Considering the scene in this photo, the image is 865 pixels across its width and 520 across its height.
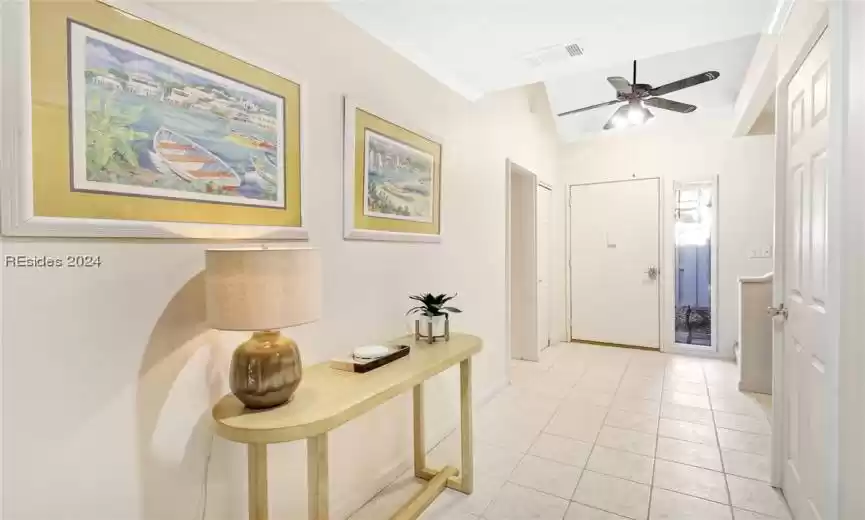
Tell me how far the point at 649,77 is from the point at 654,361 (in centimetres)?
304

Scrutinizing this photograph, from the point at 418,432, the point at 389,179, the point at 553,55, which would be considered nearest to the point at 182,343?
the point at 389,179

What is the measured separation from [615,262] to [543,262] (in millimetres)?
965

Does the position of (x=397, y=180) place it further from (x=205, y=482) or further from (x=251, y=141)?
(x=205, y=482)

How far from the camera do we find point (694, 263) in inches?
192

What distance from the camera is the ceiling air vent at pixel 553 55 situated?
2.20 m

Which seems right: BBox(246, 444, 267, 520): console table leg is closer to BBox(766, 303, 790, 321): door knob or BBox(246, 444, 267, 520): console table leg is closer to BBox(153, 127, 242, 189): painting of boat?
BBox(153, 127, 242, 189): painting of boat

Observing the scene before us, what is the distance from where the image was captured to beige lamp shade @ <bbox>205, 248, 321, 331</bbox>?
1130mm

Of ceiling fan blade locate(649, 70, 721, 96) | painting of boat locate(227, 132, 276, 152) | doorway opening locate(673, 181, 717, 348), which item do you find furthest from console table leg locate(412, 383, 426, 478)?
doorway opening locate(673, 181, 717, 348)

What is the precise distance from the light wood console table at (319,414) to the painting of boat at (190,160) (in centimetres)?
74

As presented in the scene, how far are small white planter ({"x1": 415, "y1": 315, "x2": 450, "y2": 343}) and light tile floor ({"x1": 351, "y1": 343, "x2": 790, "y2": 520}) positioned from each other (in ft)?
2.68

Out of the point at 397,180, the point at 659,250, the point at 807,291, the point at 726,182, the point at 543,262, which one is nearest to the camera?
the point at 807,291

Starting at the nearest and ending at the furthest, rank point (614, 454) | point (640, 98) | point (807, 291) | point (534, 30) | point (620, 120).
Answer: 1. point (807, 291)
2. point (534, 30)
3. point (614, 454)
4. point (640, 98)
5. point (620, 120)

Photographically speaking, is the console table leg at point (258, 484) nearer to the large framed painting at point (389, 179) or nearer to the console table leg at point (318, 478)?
the console table leg at point (318, 478)

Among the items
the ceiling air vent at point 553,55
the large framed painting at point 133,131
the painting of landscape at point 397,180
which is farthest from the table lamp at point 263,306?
the ceiling air vent at point 553,55
